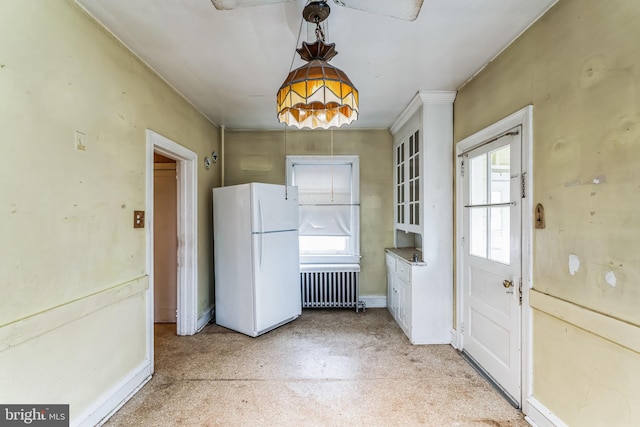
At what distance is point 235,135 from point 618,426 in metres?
4.33

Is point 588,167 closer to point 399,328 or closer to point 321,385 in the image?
point 321,385

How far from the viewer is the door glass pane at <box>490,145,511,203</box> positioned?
6.95ft

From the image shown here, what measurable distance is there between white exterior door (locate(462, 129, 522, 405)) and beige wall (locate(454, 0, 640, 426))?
19cm

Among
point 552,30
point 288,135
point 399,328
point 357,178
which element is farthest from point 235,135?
point 552,30

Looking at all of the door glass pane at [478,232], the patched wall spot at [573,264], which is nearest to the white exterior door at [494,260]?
the door glass pane at [478,232]

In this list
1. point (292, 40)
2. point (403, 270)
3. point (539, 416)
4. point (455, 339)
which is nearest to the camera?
point (539, 416)

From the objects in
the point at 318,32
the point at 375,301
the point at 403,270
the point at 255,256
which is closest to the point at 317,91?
the point at 318,32

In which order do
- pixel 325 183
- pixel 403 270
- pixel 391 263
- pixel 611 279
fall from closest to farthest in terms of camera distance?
pixel 611 279
pixel 403 270
pixel 391 263
pixel 325 183

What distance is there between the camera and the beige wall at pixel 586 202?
1305mm

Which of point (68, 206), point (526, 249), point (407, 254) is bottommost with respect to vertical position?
point (407, 254)

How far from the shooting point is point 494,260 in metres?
2.28

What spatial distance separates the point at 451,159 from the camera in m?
2.93

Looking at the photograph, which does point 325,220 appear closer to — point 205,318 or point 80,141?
point 205,318

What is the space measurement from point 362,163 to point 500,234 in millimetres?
2256
